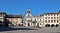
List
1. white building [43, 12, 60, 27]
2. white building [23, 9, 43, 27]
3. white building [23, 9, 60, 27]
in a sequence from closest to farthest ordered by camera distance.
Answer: white building [43, 12, 60, 27], white building [23, 9, 60, 27], white building [23, 9, 43, 27]

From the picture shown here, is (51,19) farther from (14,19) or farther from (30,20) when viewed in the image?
(14,19)

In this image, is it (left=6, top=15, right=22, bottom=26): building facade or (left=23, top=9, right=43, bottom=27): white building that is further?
(left=6, top=15, right=22, bottom=26): building facade

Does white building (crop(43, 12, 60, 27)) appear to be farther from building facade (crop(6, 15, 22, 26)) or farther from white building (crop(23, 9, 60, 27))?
building facade (crop(6, 15, 22, 26))

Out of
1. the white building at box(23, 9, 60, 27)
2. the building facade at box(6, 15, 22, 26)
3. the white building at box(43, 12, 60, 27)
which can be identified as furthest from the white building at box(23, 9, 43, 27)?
the building facade at box(6, 15, 22, 26)

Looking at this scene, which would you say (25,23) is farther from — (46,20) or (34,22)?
(46,20)

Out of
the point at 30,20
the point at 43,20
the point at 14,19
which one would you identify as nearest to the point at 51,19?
the point at 43,20

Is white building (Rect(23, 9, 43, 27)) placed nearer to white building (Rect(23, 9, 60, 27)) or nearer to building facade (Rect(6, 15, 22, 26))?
white building (Rect(23, 9, 60, 27))

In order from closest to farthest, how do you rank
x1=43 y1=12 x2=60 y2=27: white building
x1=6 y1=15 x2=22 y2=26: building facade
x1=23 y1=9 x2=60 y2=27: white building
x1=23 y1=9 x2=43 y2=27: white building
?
1. x1=43 y1=12 x2=60 y2=27: white building
2. x1=23 y1=9 x2=60 y2=27: white building
3. x1=23 y1=9 x2=43 y2=27: white building
4. x1=6 y1=15 x2=22 y2=26: building facade

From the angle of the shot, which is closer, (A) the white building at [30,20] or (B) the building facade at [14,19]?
(A) the white building at [30,20]

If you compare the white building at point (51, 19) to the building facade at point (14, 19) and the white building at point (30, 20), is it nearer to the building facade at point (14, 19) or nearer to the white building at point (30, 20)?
the white building at point (30, 20)

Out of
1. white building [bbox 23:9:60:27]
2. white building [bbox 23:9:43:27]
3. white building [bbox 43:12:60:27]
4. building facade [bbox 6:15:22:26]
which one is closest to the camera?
white building [bbox 43:12:60:27]

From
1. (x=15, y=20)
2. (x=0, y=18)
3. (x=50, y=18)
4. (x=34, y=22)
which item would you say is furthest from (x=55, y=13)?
(x=0, y=18)

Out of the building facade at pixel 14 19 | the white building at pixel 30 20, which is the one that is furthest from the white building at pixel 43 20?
the building facade at pixel 14 19

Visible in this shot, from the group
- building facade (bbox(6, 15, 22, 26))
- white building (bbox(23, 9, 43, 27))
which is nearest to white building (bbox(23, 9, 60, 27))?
white building (bbox(23, 9, 43, 27))
